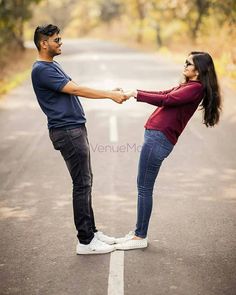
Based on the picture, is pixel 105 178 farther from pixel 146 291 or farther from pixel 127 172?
pixel 146 291

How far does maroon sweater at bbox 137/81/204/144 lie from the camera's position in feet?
13.7

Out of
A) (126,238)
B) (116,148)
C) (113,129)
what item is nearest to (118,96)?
(126,238)

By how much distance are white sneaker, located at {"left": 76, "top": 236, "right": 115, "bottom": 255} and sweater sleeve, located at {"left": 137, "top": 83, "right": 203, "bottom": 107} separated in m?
1.67

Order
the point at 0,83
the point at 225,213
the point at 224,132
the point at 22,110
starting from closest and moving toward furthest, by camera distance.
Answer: the point at 225,213, the point at 224,132, the point at 22,110, the point at 0,83

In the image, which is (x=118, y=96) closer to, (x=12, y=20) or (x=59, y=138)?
(x=59, y=138)

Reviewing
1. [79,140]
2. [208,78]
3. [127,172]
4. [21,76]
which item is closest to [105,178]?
[127,172]

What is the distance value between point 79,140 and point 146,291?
1.61 metres

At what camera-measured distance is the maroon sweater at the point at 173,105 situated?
4176 millimetres

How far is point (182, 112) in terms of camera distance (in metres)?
4.33

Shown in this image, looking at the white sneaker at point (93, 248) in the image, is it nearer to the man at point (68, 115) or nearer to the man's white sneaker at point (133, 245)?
the man at point (68, 115)

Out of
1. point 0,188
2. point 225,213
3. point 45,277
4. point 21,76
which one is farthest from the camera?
point 21,76

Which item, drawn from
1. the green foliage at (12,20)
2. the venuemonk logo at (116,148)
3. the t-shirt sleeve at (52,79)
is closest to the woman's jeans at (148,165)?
the t-shirt sleeve at (52,79)

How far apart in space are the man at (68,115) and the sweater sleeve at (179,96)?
0.48m

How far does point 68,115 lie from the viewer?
14.0 ft
